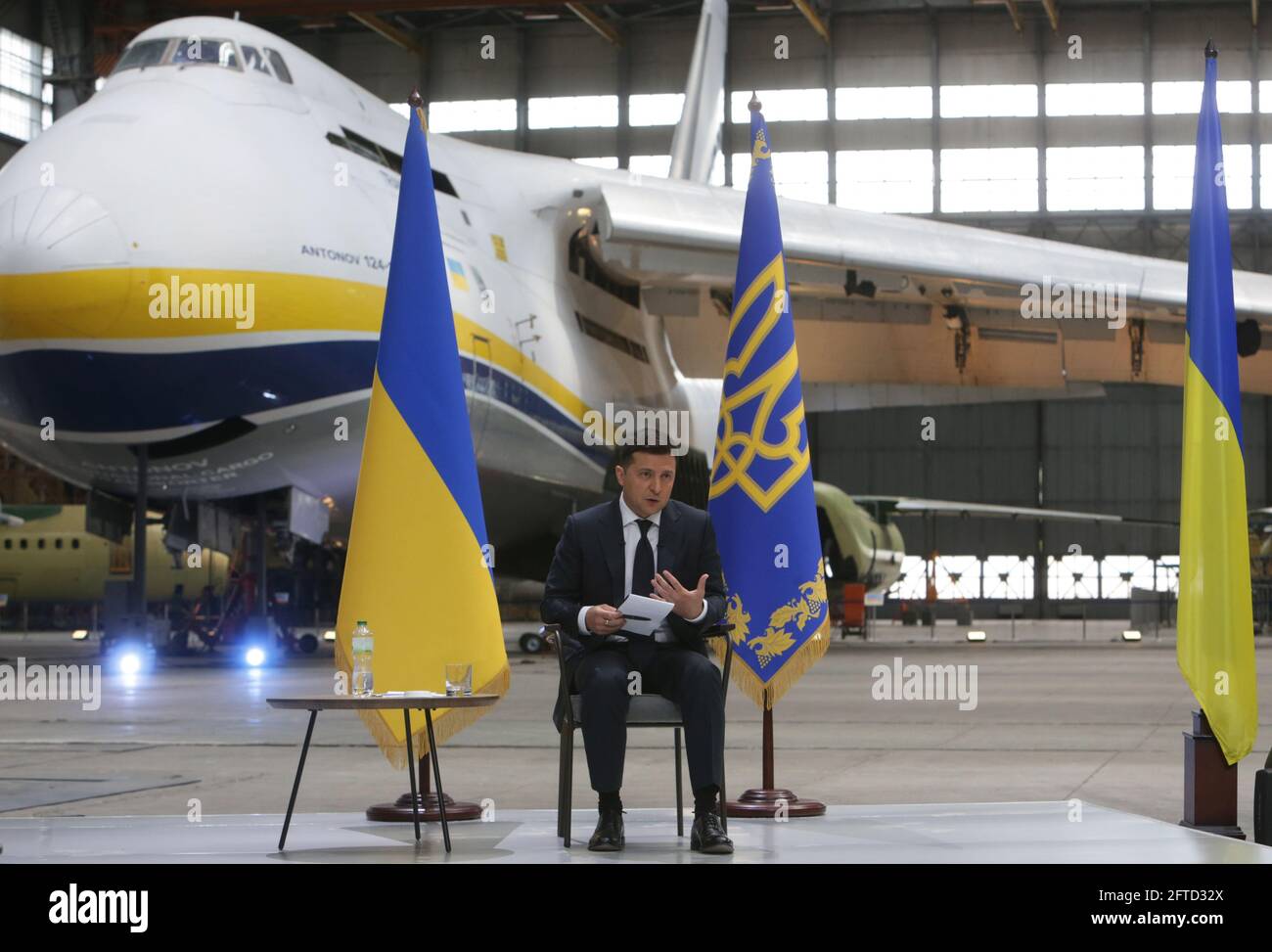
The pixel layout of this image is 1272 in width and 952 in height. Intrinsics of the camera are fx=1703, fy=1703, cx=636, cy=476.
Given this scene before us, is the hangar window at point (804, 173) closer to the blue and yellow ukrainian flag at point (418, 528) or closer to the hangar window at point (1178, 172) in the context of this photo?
the hangar window at point (1178, 172)

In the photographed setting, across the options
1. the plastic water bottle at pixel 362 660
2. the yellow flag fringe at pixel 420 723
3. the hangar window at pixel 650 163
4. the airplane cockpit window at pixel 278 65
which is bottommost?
the yellow flag fringe at pixel 420 723

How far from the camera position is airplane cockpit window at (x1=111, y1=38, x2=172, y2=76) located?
1466 cm

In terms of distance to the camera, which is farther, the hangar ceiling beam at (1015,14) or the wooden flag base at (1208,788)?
the hangar ceiling beam at (1015,14)

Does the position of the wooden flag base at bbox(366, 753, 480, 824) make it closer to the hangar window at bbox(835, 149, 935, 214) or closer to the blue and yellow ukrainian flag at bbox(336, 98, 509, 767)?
the blue and yellow ukrainian flag at bbox(336, 98, 509, 767)

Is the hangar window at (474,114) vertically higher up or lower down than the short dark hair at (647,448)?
higher up

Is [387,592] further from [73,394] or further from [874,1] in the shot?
[874,1]

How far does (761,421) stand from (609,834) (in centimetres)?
257

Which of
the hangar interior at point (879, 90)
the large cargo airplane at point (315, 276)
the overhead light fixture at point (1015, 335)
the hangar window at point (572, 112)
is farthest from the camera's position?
the hangar window at point (572, 112)

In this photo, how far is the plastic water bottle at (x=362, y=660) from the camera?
18.8 feet

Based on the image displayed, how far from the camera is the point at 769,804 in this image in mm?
6457

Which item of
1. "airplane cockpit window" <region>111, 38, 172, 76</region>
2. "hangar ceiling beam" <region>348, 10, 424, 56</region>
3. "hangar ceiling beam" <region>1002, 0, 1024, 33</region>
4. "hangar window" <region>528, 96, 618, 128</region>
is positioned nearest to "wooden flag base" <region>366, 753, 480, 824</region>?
"airplane cockpit window" <region>111, 38, 172, 76</region>

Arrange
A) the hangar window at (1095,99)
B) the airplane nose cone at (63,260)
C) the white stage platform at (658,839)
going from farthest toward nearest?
the hangar window at (1095,99) → the airplane nose cone at (63,260) → the white stage platform at (658,839)

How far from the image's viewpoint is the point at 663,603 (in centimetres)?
537

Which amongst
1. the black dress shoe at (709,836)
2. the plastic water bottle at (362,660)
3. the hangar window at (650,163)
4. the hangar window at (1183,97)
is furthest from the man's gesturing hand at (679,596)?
the hangar window at (1183,97)
